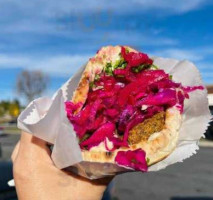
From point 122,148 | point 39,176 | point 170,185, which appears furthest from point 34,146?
point 170,185

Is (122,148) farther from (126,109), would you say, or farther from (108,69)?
(108,69)

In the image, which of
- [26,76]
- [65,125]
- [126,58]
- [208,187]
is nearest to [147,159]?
[65,125]

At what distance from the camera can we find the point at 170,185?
8547 mm

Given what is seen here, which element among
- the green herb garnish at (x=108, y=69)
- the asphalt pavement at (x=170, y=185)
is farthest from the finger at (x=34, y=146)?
the asphalt pavement at (x=170, y=185)

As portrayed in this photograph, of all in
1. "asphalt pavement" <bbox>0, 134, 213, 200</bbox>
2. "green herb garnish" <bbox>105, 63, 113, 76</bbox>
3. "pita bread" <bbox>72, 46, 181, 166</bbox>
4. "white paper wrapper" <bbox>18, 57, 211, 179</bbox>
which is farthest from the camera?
"asphalt pavement" <bbox>0, 134, 213, 200</bbox>

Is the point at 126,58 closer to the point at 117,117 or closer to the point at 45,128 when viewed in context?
the point at 117,117

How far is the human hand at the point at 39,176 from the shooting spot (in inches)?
70.6

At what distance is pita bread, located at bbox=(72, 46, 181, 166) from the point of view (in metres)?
1.85

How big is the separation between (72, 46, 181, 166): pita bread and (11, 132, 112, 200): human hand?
0.16 metres

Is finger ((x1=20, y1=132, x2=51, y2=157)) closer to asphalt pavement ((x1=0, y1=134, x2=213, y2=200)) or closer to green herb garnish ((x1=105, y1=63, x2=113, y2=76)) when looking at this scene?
green herb garnish ((x1=105, y1=63, x2=113, y2=76))

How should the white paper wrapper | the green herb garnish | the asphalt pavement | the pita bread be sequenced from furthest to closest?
the asphalt pavement, the green herb garnish, the pita bread, the white paper wrapper

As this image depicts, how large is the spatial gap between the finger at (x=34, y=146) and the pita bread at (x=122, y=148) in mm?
194

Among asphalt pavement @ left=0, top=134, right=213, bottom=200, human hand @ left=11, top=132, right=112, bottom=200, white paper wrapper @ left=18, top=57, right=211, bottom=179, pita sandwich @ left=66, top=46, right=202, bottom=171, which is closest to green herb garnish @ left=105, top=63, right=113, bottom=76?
pita sandwich @ left=66, top=46, right=202, bottom=171

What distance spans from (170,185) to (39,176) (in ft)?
23.5
